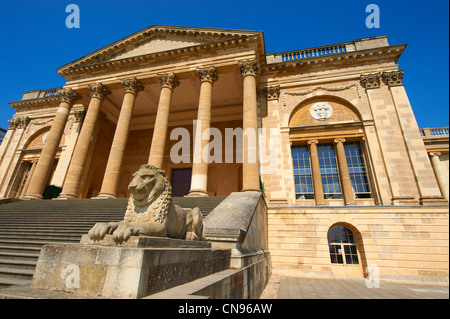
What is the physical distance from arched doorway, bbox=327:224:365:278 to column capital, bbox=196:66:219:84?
11232 millimetres

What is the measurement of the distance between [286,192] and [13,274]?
11.6 m

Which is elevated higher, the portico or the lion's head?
the portico

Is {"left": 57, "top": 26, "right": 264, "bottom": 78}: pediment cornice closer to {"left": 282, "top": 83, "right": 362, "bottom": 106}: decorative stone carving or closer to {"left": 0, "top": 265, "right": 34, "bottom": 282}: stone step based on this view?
{"left": 282, "top": 83, "right": 362, "bottom": 106}: decorative stone carving

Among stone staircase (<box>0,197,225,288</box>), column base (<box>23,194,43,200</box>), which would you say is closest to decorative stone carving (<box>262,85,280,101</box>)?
stone staircase (<box>0,197,225,288</box>)

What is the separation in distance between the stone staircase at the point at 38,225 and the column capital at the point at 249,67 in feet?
26.4

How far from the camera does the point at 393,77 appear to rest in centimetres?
1334

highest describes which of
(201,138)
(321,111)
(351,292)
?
(321,111)

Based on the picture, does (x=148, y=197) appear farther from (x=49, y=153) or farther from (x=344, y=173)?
(x=49, y=153)

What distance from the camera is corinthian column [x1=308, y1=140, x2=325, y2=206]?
12.7 metres

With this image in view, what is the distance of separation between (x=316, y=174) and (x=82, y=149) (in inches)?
600

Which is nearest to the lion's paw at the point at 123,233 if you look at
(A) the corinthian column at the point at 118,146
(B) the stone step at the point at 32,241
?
(B) the stone step at the point at 32,241

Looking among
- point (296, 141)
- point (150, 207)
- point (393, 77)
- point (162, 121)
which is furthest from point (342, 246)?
point (162, 121)
